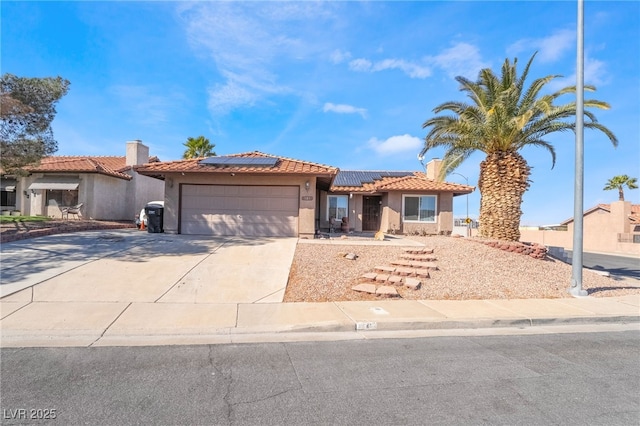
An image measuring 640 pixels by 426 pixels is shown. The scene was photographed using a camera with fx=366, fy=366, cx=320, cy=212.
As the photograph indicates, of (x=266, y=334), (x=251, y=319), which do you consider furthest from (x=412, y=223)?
(x=266, y=334)

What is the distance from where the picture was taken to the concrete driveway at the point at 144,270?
795 cm

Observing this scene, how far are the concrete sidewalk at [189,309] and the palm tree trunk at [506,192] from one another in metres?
5.07

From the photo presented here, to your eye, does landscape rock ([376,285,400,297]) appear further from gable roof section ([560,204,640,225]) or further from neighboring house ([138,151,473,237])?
gable roof section ([560,204,640,225])

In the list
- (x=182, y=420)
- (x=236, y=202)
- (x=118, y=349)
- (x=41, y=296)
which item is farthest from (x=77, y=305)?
(x=236, y=202)

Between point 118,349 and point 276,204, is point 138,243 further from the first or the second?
point 118,349

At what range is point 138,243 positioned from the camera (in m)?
12.8

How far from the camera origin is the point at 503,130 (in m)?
14.3

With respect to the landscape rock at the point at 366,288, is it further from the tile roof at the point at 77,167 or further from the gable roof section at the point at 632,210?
the gable roof section at the point at 632,210

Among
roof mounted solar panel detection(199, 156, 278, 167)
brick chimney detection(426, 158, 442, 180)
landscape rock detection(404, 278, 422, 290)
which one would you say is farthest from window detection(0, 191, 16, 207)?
brick chimney detection(426, 158, 442, 180)

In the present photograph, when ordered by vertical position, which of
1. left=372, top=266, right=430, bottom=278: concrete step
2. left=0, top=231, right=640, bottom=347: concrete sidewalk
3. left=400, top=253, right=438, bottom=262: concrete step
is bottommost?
left=0, top=231, right=640, bottom=347: concrete sidewalk

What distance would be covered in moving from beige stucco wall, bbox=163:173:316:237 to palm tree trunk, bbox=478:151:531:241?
734cm

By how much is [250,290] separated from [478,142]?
11.7 metres

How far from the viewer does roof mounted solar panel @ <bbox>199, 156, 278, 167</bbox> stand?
15.6 metres

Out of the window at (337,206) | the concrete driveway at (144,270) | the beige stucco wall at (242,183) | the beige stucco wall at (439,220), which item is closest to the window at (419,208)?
the beige stucco wall at (439,220)
